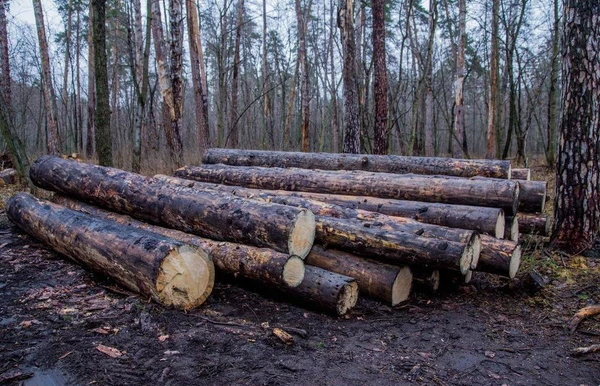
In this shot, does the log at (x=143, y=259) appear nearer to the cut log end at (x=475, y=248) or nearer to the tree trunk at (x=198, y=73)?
the cut log end at (x=475, y=248)

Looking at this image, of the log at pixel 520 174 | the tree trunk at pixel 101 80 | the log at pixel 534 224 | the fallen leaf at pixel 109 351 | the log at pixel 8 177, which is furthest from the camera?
the log at pixel 8 177

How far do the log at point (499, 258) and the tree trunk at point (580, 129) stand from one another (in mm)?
1376

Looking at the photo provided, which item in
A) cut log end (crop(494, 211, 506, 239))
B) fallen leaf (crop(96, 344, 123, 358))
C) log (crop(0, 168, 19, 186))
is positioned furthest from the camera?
log (crop(0, 168, 19, 186))

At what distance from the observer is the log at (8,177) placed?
958cm

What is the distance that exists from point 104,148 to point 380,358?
7.20 meters

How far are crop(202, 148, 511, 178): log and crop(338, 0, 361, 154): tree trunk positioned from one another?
2.79m

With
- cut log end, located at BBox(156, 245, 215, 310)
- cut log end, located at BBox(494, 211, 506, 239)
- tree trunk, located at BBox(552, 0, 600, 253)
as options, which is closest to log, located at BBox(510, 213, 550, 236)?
tree trunk, located at BBox(552, 0, 600, 253)

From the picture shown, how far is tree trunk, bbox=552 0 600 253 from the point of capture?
4590 millimetres

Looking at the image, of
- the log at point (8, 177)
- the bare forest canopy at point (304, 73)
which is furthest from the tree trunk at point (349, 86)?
the log at point (8, 177)

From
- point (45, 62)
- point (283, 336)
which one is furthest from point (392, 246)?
point (45, 62)

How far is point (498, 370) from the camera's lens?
2.78m

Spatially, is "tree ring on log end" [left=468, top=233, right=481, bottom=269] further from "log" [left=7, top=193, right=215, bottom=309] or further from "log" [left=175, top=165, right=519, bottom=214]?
"log" [left=7, top=193, right=215, bottom=309]

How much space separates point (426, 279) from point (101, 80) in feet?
23.6

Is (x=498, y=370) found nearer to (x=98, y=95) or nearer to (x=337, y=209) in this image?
(x=337, y=209)
